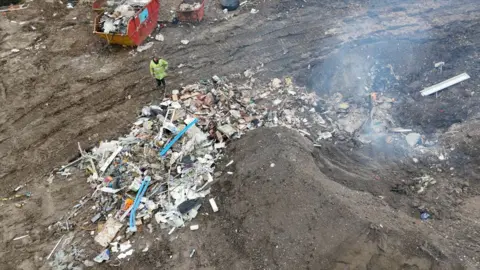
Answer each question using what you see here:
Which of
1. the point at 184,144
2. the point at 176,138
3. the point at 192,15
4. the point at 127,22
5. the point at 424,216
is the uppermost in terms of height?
the point at 127,22

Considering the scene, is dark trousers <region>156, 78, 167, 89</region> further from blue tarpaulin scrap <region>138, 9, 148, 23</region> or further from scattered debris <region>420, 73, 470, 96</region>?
scattered debris <region>420, 73, 470, 96</region>

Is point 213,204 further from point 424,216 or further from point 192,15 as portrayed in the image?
point 192,15

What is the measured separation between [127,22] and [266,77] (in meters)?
4.78

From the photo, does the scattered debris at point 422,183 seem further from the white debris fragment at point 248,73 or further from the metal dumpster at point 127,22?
the metal dumpster at point 127,22

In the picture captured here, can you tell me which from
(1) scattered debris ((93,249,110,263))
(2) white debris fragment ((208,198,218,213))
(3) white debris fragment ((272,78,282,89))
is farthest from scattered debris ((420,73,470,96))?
(1) scattered debris ((93,249,110,263))

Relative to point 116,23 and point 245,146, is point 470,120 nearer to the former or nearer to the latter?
point 245,146

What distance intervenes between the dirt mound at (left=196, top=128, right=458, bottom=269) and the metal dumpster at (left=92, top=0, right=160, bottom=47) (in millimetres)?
6254

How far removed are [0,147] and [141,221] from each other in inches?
184

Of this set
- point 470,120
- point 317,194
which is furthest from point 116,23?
point 470,120

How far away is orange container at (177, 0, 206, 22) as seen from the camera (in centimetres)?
1208

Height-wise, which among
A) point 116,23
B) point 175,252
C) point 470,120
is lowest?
point 175,252

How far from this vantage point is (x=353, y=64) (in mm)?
10781

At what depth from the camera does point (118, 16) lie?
36.8ft

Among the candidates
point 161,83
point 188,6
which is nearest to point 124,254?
point 161,83
